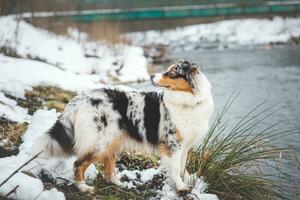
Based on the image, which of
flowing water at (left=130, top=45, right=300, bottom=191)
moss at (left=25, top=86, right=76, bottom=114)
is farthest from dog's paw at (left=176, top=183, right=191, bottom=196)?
moss at (left=25, top=86, right=76, bottom=114)

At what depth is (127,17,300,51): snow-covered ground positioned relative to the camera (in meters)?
25.9

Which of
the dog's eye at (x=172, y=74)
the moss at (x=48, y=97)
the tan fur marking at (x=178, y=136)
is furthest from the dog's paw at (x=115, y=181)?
the moss at (x=48, y=97)

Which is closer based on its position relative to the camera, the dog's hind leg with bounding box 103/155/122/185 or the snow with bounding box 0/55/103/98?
the dog's hind leg with bounding box 103/155/122/185

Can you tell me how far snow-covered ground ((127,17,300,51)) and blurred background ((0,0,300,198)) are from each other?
0.08 metres

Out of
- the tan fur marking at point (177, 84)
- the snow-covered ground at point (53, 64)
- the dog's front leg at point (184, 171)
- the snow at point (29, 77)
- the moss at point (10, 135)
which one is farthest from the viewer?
the snow-covered ground at point (53, 64)

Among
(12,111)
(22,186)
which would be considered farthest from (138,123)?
(12,111)

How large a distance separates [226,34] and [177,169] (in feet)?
91.7

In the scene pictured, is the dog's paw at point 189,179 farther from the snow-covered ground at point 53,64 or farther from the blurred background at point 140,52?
the snow-covered ground at point 53,64

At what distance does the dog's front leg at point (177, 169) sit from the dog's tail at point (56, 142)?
969 millimetres

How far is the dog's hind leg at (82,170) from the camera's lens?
384cm

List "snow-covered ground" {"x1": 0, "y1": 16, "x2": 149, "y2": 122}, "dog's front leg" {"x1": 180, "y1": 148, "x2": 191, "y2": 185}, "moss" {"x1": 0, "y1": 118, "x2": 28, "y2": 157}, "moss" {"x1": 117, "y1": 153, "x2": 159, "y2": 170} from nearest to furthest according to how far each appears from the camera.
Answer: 1. "dog's front leg" {"x1": 180, "y1": 148, "x2": 191, "y2": 185}
2. "moss" {"x1": 0, "y1": 118, "x2": 28, "y2": 157}
3. "moss" {"x1": 117, "y1": 153, "x2": 159, "y2": 170}
4. "snow-covered ground" {"x1": 0, "y1": 16, "x2": 149, "y2": 122}

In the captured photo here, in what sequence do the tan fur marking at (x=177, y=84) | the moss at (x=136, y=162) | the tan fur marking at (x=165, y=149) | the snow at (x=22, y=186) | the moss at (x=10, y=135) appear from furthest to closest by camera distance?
the moss at (x=136, y=162), the moss at (x=10, y=135), the tan fur marking at (x=165, y=149), the tan fur marking at (x=177, y=84), the snow at (x=22, y=186)

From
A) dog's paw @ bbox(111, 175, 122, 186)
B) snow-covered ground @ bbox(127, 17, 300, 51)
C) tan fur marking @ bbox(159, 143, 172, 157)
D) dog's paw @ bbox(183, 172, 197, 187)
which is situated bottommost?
dog's paw @ bbox(111, 175, 122, 186)

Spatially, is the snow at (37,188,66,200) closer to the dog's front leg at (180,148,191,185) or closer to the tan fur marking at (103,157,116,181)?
the tan fur marking at (103,157,116,181)
